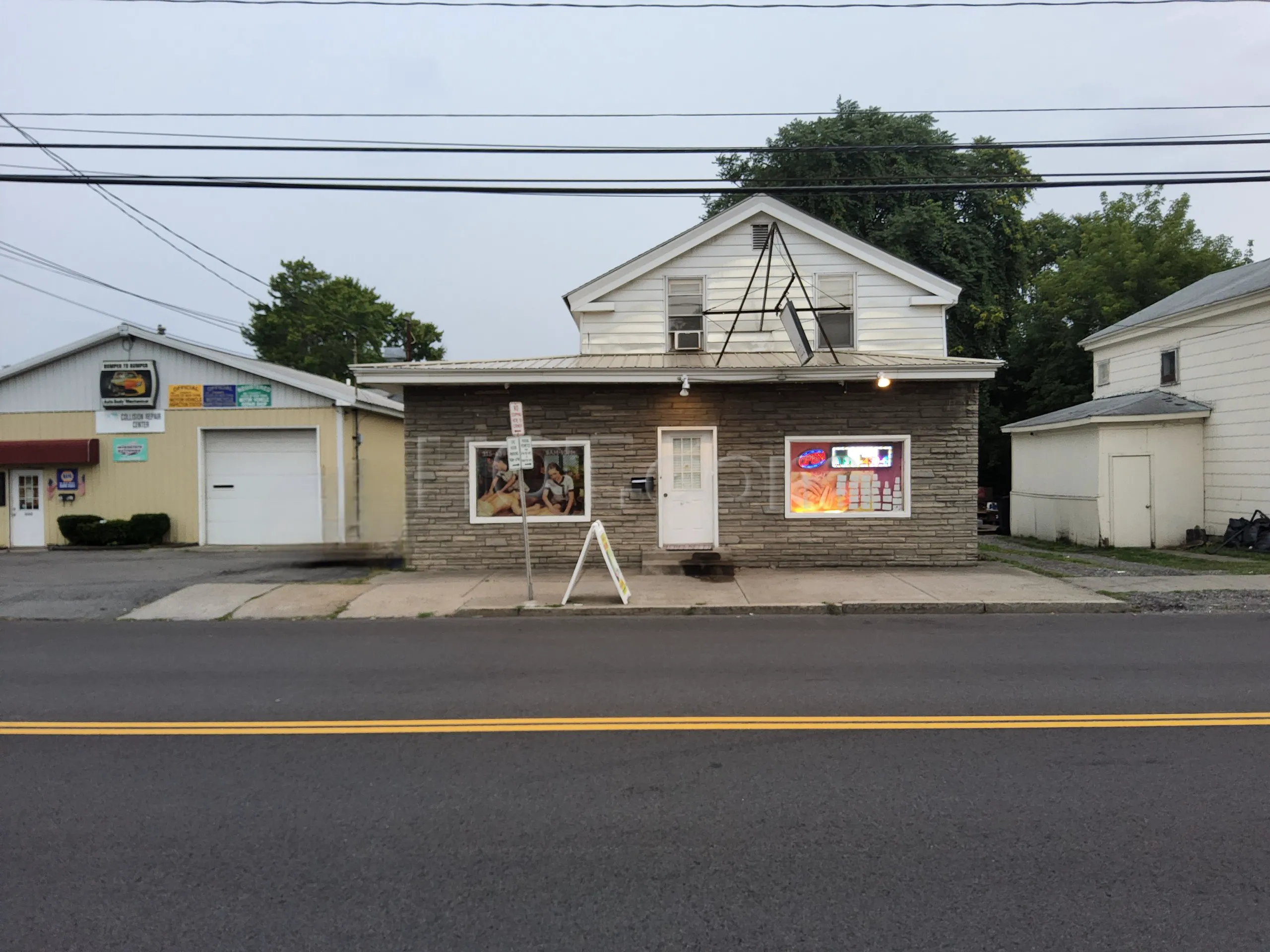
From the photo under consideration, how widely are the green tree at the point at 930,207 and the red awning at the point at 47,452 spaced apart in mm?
20705

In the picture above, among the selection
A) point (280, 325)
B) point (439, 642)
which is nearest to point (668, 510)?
point (439, 642)

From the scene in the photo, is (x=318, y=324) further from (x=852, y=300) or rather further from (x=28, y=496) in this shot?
(x=852, y=300)

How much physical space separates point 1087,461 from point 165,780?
61.2 ft

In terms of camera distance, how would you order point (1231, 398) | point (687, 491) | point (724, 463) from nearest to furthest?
point (724, 463) < point (687, 491) < point (1231, 398)

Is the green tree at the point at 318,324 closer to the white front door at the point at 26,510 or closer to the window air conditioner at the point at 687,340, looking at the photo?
the white front door at the point at 26,510

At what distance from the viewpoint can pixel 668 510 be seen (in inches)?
549

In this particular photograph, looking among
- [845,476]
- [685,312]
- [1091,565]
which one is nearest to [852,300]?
[685,312]

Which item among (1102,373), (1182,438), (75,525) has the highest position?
(1102,373)

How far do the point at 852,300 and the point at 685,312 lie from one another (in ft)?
10.4

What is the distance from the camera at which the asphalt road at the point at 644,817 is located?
127 inches

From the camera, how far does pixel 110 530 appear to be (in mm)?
18156

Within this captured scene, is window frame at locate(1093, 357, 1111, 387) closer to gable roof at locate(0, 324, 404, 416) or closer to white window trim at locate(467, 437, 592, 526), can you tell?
white window trim at locate(467, 437, 592, 526)

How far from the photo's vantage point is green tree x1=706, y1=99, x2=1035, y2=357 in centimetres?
2798

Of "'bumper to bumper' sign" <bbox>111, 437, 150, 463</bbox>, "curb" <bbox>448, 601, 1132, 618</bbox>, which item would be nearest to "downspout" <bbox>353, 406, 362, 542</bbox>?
"'bumper to bumper' sign" <bbox>111, 437, 150, 463</bbox>
